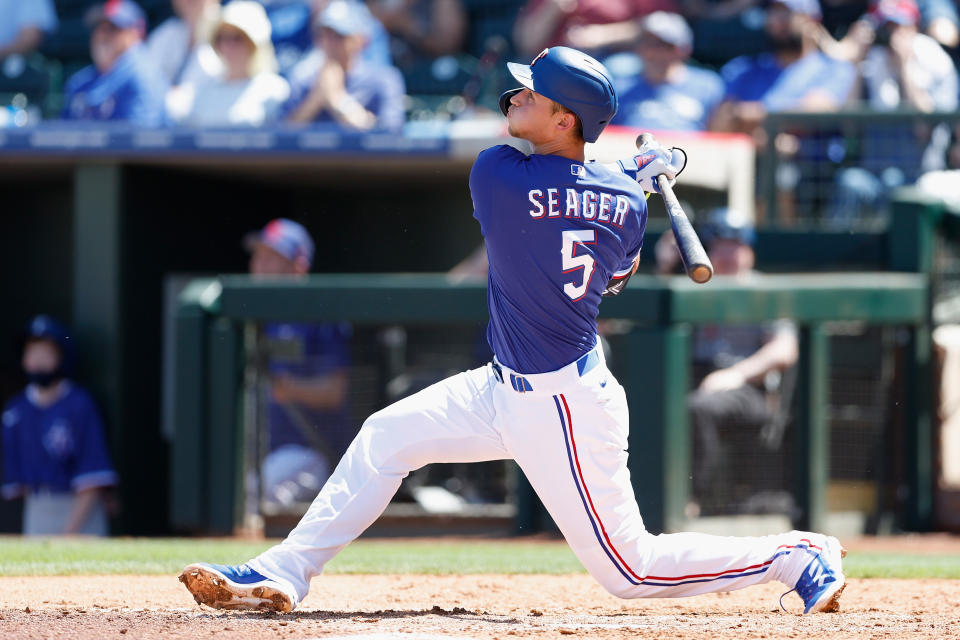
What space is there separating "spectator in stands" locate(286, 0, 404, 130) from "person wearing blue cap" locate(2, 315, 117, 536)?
1.73m

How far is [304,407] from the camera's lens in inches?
245

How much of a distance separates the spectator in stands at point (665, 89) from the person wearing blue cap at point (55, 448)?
3.14 meters

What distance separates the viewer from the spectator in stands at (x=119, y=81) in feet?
24.6

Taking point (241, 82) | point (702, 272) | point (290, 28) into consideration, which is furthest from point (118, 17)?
point (702, 272)

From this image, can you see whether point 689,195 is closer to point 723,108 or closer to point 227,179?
point 723,108

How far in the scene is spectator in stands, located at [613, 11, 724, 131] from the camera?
7.26m

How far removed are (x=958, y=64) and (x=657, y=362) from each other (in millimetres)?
3126

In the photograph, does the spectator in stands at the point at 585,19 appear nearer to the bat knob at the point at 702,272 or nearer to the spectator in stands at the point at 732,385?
the spectator in stands at the point at 732,385

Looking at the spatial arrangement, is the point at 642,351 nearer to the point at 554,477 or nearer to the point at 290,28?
the point at 554,477

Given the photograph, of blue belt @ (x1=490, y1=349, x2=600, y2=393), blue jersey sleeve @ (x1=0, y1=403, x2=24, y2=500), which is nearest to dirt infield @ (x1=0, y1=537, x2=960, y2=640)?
blue belt @ (x1=490, y1=349, x2=600, y2=393)

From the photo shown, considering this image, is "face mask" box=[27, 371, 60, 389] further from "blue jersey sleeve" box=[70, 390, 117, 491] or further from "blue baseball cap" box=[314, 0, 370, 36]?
"blue baseball cap" box=[314, 0, 370, 36]

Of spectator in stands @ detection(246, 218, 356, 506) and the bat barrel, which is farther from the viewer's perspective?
spectator in stands @ detection(246, 218, 356, 506)

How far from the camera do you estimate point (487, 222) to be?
3268 millimetres

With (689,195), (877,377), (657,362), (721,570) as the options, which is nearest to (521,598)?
(721,570)
